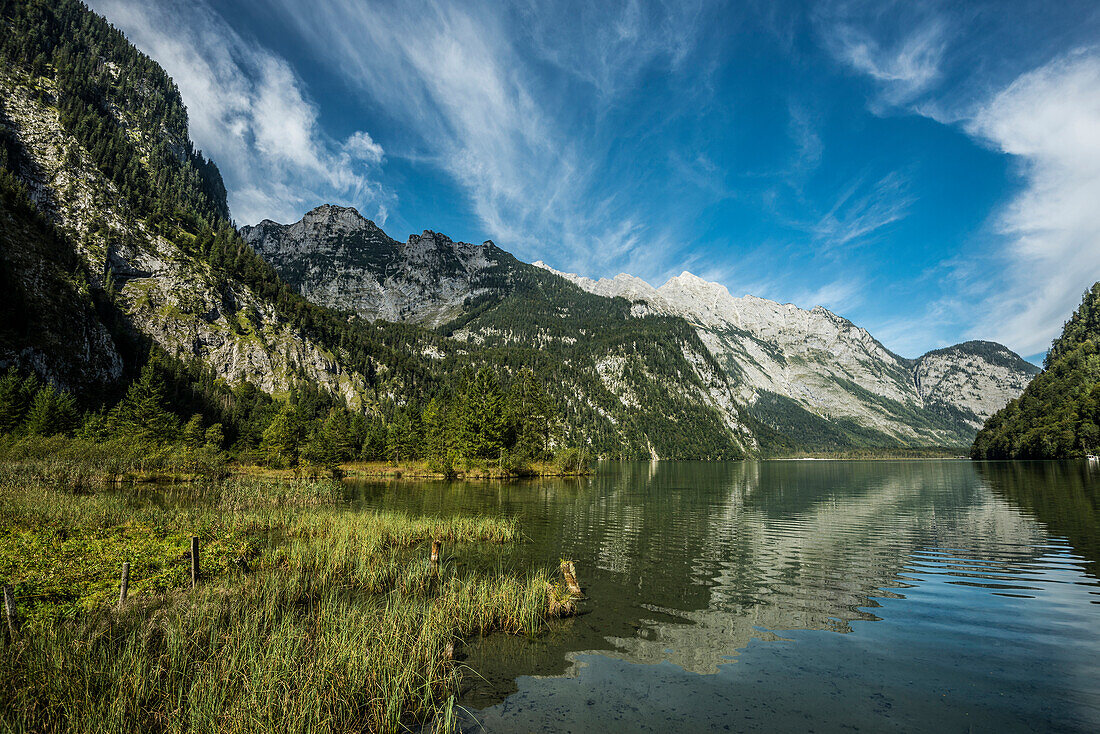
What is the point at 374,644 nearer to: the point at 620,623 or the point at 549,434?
the point at 620,623

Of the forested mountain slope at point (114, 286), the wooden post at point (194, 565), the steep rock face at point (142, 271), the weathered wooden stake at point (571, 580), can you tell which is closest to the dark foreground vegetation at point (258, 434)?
the forested mountain slope at point (114, 286)

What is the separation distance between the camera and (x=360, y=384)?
653 feet

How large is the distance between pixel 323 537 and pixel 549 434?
89.2 metres

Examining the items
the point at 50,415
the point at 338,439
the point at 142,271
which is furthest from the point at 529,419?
the point at 142,271

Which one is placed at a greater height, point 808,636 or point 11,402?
point 11,402

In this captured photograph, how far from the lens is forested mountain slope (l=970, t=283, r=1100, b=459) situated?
112750mm

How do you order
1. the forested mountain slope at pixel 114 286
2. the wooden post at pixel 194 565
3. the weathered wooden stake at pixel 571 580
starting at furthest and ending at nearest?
the forested mountain slope at pixel 114 286, the weathered wooden stake at pixel 571 580, the wooden post at pixel 194 565

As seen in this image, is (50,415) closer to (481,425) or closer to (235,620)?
(481,425)

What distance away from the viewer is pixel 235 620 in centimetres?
1345

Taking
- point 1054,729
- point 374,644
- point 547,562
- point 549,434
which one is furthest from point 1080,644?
point 549,434

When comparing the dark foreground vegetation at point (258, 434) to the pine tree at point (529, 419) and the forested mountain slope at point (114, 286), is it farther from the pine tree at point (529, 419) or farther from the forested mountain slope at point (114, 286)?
the forested mountain slope at point (114, 286)

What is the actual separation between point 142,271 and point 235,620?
194 metres

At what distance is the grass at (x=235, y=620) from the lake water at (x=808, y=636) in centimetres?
170

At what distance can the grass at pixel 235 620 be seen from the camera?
27.6ft
